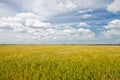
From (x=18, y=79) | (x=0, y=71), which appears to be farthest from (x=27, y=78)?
(x=0, y=71)

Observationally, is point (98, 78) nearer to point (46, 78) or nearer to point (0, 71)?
point (46, 78)

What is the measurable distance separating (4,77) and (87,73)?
3791 mm

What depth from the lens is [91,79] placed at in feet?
24.0

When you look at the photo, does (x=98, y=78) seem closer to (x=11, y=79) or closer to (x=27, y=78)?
(x=27, y=78)

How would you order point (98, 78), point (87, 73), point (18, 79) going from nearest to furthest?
point (18, 79) → point (98, 78) → point (87, 73)

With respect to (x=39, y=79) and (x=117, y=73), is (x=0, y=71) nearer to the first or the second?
(x=39, y=79)

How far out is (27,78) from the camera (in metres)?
7.26

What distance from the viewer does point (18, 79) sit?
6930 mm

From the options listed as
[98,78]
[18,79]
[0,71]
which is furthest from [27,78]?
[98,78]

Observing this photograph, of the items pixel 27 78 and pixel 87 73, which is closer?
pixel 27 78

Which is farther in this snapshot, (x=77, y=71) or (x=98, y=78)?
(x=77, y=71)

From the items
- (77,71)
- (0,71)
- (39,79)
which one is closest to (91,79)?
(77,71)

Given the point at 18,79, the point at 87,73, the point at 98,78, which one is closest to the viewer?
the point at 18,79

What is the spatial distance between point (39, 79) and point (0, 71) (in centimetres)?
241
